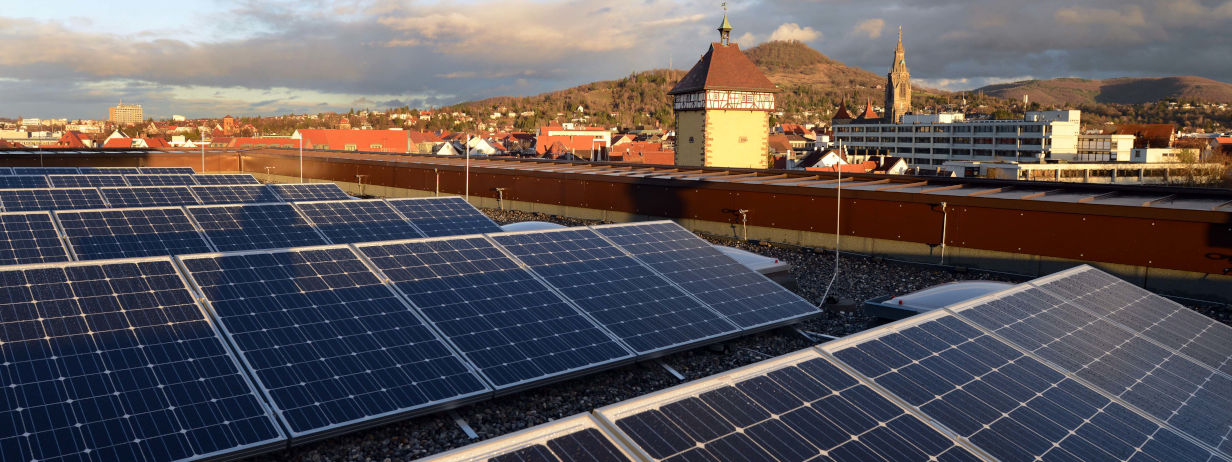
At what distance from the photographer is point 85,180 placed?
33.5 meters

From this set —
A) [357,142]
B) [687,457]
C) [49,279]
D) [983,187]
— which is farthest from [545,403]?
[357,142]

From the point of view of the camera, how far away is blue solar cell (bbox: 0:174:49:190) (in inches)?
1320

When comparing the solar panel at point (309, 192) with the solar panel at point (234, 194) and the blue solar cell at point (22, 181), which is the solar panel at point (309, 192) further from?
the blue solar cell at point (22, 181)

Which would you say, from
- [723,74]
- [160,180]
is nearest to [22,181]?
[160,180]

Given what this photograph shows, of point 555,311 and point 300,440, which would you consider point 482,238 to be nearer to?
point 555,311

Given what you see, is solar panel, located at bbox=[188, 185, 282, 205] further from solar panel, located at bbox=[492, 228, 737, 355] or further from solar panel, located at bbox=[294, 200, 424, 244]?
solar panel, located at bbox=[492, 228, 737, 355]

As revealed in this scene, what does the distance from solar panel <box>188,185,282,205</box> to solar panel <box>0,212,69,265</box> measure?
11.4 m

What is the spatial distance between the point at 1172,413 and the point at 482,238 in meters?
12.3

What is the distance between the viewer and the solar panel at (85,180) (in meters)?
32.6

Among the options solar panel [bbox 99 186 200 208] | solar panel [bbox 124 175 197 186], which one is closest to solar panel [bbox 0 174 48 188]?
solar panel [bbox 124 175 197 186]

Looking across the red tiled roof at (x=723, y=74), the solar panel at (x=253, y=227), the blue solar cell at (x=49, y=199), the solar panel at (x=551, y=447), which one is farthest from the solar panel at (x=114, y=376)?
the red tiled roof at (x=723, y=74)

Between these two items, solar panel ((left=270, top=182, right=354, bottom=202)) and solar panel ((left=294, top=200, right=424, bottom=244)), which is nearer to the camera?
solar panel ((left=294, top=200, right=424, bottom=244))

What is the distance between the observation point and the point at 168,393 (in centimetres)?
927

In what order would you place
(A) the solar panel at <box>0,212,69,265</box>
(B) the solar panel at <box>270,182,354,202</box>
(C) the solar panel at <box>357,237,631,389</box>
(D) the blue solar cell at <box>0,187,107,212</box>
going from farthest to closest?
(B) the solar panel at <box>270,182,354,202</box> → (D) the blue solar cell at <box>0,187,107,212</box> → (A) the solar panel at <box>0,212,69,265</box> → (C) the solar panel at <box>357,237,631,389</box>
